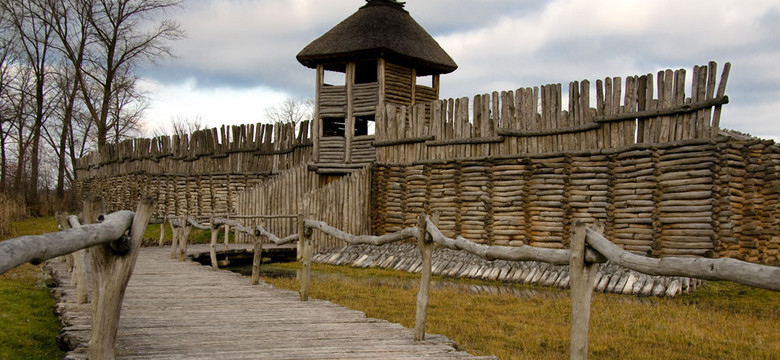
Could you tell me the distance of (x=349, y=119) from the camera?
68.3 feet

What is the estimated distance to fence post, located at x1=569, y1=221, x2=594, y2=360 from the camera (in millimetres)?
4219

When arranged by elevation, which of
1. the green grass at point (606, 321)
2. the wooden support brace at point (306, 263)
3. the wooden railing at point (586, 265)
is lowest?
the green grass at point (606, 321)

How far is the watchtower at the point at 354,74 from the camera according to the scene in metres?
20.5

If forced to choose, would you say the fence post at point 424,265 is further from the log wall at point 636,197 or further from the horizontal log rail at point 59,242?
the log wall at point 636,197

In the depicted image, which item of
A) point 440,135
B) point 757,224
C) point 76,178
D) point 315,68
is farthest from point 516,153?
point 76,178

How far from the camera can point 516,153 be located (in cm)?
1438

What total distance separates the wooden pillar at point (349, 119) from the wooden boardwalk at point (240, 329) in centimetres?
1169

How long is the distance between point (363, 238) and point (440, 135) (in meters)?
8.89

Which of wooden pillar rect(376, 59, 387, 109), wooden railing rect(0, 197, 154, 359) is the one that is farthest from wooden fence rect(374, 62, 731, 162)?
wooden railing rect(0, 197, 154, 359)

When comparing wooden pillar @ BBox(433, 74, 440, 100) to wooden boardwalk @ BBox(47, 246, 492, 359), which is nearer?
wooden boardwalk @ BBox(47, 246, 492, 359)

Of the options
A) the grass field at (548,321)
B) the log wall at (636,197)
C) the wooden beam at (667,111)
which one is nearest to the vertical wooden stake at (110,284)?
the grass field at (548,321)

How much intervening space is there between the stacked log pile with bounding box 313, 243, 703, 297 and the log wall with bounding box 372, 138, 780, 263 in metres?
0.68

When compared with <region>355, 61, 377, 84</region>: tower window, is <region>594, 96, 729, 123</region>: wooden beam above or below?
below

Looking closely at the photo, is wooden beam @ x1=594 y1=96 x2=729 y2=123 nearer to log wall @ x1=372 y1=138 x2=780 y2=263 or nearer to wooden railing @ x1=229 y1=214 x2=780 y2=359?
log wall @ x1=372 y1=138 x2=780 y2=263
